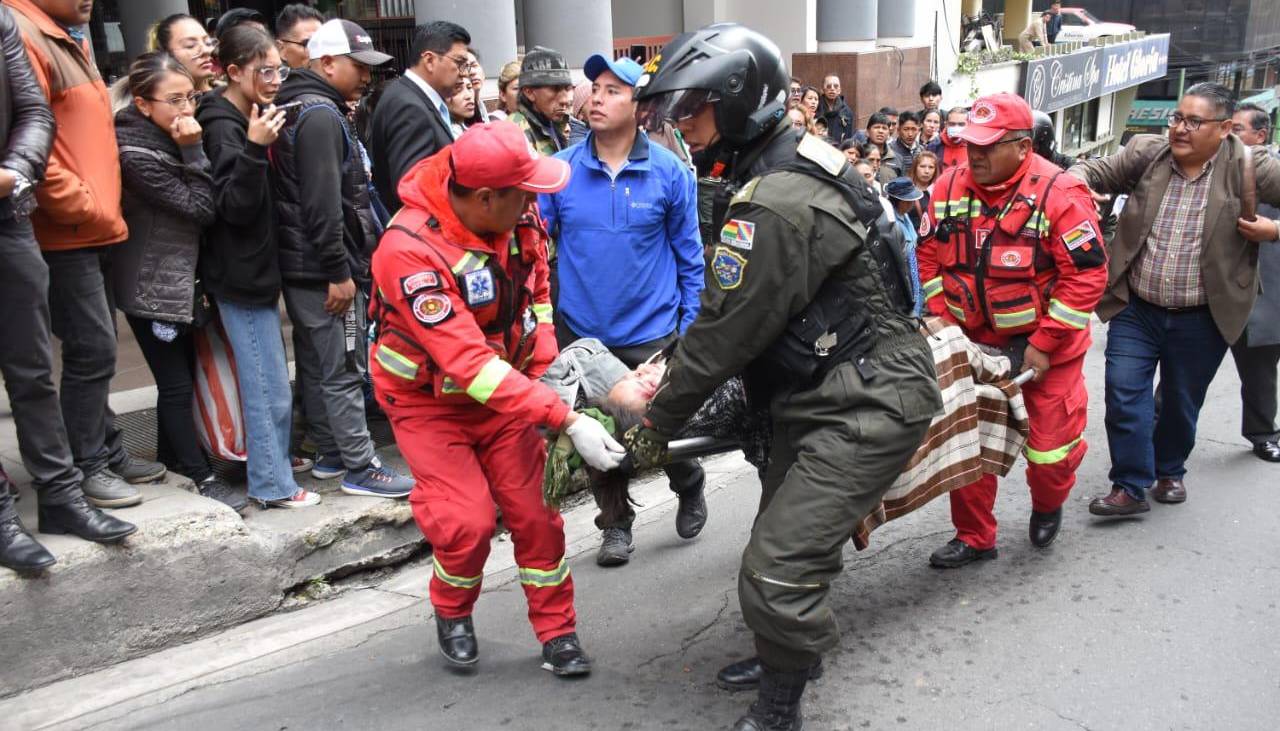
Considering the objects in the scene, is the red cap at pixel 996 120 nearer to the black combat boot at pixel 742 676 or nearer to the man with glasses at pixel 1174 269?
the man with glasses at pixel 1174 269

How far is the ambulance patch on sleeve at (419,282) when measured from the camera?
11.6 feet

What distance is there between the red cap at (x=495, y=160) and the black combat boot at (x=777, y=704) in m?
1.69

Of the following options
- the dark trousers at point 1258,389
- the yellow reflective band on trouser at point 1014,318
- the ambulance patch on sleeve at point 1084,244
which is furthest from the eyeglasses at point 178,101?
the dark trousers at point 1258,389

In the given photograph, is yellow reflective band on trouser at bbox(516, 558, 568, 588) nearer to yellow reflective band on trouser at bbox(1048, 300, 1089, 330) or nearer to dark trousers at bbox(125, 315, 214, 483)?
dark trousers at bbox(125, 315, 214, 483)

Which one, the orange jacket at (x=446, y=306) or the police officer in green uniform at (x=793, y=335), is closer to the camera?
the police officer in green uniform at (x=793, y=335)

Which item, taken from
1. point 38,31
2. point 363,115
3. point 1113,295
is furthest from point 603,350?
point 363,115

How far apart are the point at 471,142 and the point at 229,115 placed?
187 cm

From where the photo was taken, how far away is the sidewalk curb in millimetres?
3756

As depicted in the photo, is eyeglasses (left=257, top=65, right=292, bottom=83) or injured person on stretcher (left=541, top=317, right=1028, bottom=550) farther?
eyeglasses (left=257, top=65, right=292, bottom=83)

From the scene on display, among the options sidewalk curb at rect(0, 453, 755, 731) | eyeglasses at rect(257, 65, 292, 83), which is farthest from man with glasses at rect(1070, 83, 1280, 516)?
eyeglasses at rect(257, 65, 292, 83)

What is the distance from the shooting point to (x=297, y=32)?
570 cm

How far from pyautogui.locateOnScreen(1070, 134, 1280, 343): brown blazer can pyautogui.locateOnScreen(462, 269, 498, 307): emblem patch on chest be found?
300 centimetres

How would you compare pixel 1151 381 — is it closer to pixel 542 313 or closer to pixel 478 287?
pixel 542 313

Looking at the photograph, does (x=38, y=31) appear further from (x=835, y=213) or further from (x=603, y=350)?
(x=835, y=213)
